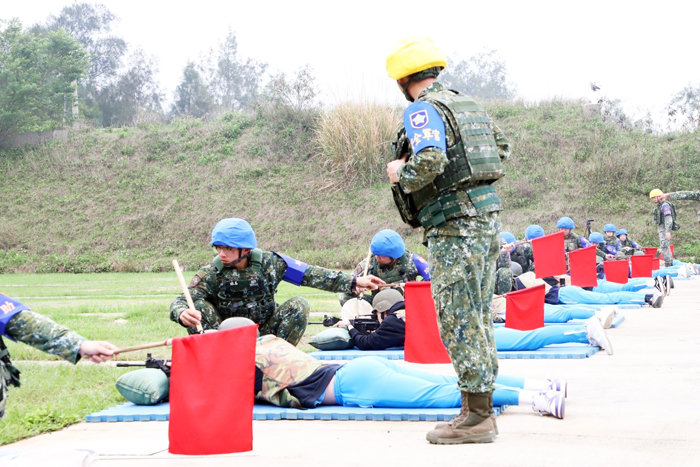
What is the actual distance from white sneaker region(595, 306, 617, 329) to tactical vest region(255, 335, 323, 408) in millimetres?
4611

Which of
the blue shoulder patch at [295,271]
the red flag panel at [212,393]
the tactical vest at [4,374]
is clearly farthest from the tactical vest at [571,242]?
the tactical vest at [4,374]

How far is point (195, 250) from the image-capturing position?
94.3 ft

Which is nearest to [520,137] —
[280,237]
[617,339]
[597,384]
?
[280,237]

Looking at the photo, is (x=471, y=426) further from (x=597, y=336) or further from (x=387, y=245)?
(x=387, y=245)

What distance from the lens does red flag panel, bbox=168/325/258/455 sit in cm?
341

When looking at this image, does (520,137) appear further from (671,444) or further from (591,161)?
(671,444)

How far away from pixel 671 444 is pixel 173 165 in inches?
1288

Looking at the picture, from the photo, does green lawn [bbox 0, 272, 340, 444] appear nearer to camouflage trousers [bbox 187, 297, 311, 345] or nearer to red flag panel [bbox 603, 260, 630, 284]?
camouflage trousers [bbox 187, 297, 311, 345]

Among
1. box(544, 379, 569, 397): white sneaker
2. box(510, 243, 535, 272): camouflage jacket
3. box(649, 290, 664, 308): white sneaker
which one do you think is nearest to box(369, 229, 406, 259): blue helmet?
box(544, 379, 569, 397): white sneaker

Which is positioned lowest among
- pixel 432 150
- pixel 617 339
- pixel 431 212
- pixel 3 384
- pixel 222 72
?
pixel 617 339

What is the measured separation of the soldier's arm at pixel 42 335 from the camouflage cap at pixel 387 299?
172 inches

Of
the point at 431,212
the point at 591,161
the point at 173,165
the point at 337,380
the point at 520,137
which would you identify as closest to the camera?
the point at 431,212

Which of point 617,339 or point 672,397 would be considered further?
point 617,339

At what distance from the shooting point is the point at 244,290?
6078 mm
